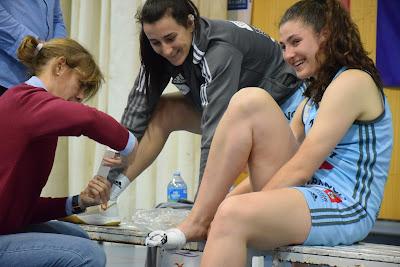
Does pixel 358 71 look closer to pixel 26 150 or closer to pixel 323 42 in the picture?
pixel 323 42

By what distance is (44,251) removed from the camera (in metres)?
1.65

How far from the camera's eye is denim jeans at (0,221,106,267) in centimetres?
163

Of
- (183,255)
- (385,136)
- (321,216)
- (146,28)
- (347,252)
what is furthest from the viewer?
(146,28)

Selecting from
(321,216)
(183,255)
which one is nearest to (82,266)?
(183,255)

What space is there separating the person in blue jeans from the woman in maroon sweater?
697mm

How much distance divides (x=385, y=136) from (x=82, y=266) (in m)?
0.91

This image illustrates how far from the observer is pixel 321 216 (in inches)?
A: 68.6

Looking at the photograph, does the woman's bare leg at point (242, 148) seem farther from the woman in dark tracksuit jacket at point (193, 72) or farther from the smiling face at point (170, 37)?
the smiling face at point (170, 37)

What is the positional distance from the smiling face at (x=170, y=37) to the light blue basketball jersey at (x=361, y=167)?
2.36 feet

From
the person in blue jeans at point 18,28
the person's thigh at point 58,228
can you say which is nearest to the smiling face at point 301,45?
the person's thigh at point 58,228

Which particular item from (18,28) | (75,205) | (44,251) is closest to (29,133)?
(44,251)

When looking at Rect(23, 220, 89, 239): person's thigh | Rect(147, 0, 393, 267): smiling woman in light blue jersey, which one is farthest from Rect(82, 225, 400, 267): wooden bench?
Rect(23, 220, 89, 239): person's thigh

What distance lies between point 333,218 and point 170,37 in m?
0.91

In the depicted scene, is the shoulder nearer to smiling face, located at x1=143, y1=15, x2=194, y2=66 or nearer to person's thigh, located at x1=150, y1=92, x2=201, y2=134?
smiling face, located at x1=143, y1=15, x2=194, y2=66
